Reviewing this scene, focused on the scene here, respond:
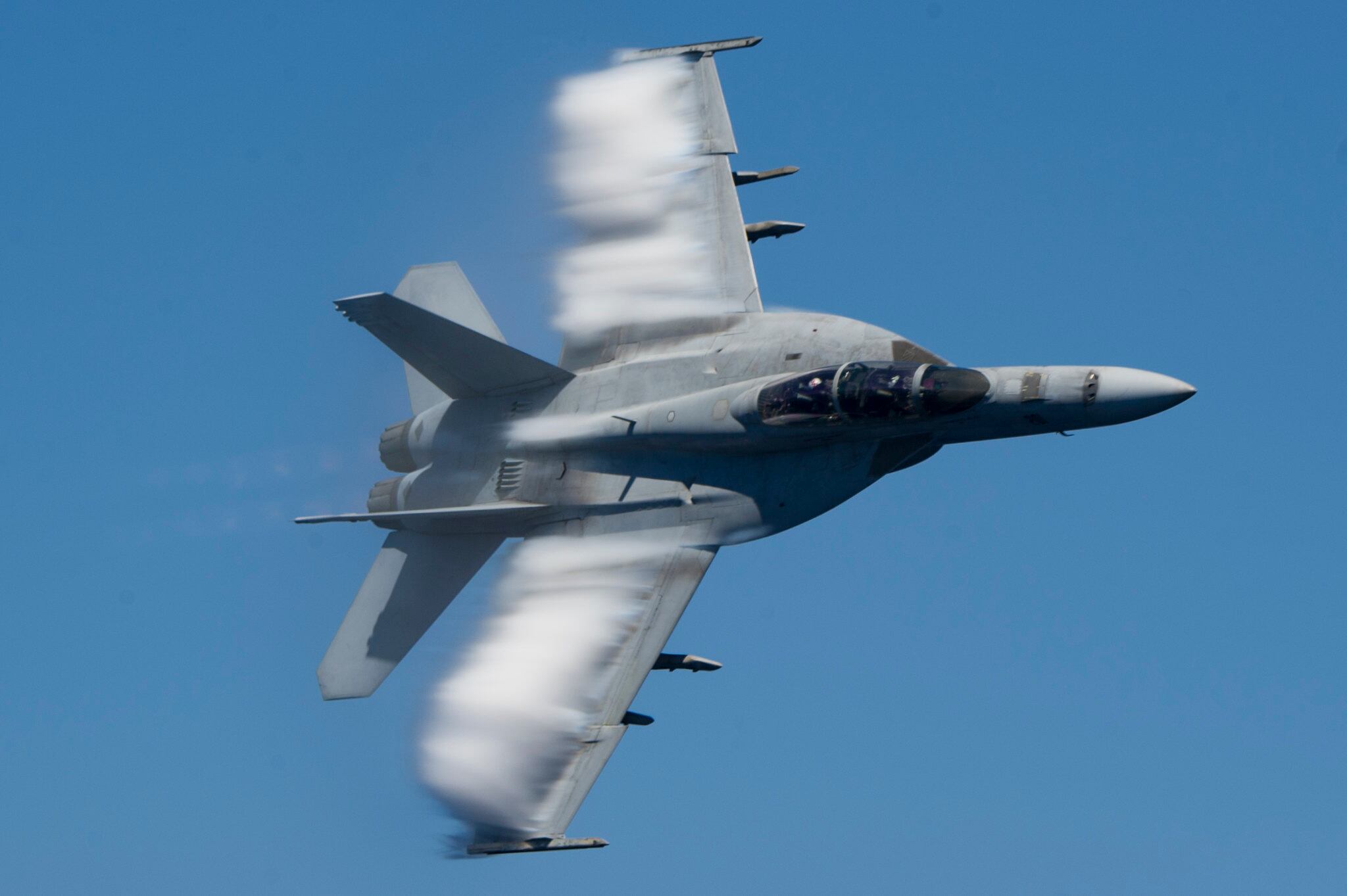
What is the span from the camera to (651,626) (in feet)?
75.5

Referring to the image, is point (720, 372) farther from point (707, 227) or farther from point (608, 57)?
point (608, 57)

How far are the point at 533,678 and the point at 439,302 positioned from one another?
615cm

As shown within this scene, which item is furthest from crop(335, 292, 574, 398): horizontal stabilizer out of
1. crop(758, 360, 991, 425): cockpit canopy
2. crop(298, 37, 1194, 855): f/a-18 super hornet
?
crop(758, 360, 991, 425): cockpit canopy

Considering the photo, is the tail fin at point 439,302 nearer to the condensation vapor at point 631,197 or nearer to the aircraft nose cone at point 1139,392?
the condensation vapor at point 631,197

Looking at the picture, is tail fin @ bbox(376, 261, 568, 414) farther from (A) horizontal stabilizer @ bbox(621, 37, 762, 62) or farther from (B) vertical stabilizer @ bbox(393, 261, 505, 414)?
(A) horizontal stabilizer @ bbox(621, 37, 762, 62)

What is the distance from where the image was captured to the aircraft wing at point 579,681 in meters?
22.2

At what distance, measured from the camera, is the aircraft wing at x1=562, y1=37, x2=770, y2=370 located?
80.8 feet

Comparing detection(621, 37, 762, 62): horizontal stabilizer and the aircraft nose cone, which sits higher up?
detection(621, 37, 762, 62): horizontal stabilizer

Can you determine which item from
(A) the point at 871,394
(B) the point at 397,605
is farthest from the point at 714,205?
(B) the point at 397,605

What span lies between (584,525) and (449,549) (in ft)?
7.16

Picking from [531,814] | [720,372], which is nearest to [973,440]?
[720,372]

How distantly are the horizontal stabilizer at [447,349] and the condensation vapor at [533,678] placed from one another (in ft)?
6.76

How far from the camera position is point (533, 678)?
23375 millimetres

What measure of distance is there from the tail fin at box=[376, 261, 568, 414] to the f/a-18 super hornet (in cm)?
4
